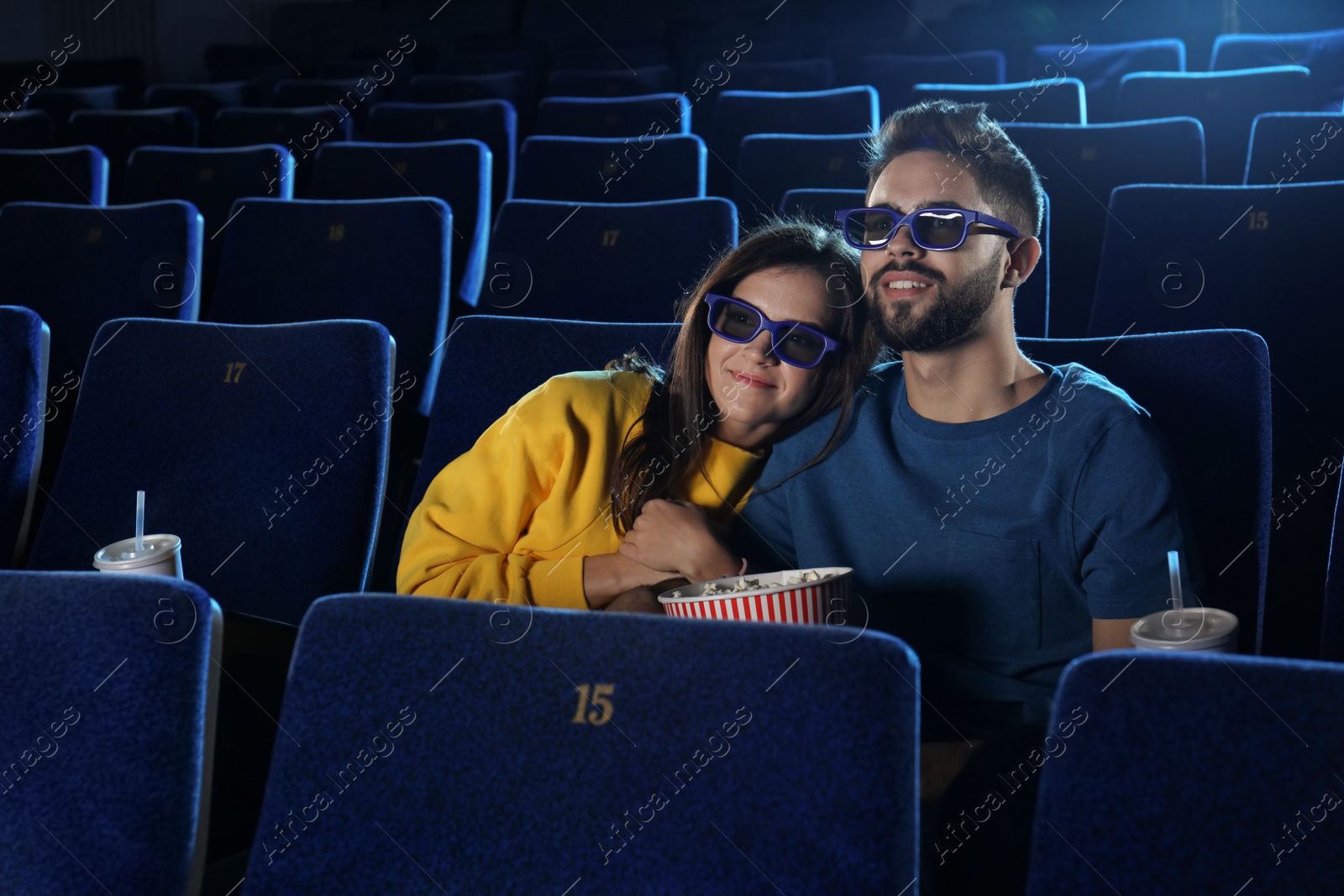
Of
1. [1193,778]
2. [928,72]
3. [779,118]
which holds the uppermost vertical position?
[928,72]

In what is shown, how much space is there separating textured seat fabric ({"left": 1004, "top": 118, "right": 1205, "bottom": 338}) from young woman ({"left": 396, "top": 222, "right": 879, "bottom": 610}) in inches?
41.2

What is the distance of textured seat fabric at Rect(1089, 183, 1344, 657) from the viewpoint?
1323 millimetres

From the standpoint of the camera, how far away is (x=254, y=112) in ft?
10.7

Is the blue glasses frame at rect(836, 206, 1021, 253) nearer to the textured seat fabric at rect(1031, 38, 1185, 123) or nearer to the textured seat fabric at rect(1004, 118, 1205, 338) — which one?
the textured seat fabric at rect(1004, 118, 1205, 338)

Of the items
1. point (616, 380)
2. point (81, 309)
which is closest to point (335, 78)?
point (81, 309)

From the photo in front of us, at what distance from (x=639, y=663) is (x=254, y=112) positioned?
10.1 feet

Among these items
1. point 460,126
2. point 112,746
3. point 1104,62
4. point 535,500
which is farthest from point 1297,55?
point 112,746

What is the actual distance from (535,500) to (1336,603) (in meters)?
0.74

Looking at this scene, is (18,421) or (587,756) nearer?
(587,756)

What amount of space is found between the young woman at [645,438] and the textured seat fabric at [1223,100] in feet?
5.91

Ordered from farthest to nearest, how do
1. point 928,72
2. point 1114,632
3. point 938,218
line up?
1. point 928,72
2. point 938,218
3. point 1114,632

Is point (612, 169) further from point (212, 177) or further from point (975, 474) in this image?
point (975, 474)

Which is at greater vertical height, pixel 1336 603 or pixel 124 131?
pixel 124 131

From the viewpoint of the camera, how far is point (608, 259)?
1.80 meters
